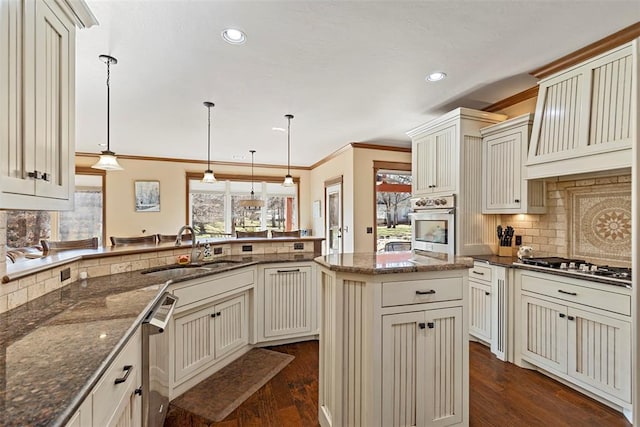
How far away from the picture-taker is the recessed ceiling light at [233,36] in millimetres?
2102

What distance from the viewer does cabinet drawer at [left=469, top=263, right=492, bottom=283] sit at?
2.93 meters

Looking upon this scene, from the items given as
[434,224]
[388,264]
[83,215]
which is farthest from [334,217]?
[83,215]

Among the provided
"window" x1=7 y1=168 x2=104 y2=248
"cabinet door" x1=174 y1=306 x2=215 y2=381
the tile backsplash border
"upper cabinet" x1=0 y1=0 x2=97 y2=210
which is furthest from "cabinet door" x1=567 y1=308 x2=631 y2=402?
"window" x1=7 y1=168 x2=104 y2=248

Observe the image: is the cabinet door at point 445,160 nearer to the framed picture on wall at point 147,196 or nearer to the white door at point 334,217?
the white door at point 334,217

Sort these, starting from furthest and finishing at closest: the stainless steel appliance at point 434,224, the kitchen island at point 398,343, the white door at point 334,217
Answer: the white door at point 334,217, the stainless steel appliance at point 434,224, the kitchen island at point 398,343

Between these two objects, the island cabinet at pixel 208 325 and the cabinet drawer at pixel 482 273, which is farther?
the cabinet drawer at pixel 482 273

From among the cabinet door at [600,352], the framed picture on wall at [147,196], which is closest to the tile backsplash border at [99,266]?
the cabinet door at [600,352]

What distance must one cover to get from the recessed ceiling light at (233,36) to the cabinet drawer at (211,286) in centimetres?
180

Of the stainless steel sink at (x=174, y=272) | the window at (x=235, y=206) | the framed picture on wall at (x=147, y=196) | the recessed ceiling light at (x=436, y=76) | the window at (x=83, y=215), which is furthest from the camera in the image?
the window at (x=235, y=206)

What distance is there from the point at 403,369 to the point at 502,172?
248cm

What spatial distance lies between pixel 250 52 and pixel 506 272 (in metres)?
2.94

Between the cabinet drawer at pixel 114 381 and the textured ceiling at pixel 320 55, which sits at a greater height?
the textured ceiling at pixel 320 55

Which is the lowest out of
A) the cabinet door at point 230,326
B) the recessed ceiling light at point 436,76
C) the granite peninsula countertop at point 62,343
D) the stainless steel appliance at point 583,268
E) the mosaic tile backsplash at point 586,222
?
the cabinet door at point 230,326

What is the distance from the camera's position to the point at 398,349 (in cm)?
165
